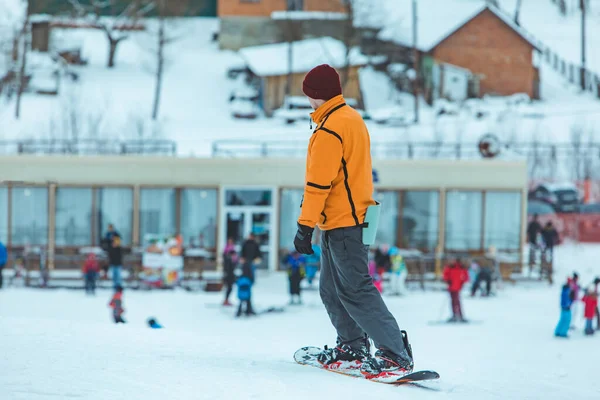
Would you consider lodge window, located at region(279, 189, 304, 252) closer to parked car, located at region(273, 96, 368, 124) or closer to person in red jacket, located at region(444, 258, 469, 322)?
person in red jacket, located at region(444, 258, 469, 322)

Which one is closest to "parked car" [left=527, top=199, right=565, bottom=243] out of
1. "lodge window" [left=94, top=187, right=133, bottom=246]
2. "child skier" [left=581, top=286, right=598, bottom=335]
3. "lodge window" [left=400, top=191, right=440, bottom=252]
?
"lodge window" [left=400, top=191, right=440, bottom=252]

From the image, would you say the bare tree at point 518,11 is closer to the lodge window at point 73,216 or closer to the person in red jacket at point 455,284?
the lodge window at point 73,216

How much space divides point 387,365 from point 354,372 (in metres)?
0.21

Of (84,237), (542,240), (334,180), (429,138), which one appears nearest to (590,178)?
(429,138)

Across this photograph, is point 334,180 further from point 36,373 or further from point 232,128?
point 232,128

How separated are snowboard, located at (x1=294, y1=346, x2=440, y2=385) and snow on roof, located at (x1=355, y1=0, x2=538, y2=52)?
50436 mm

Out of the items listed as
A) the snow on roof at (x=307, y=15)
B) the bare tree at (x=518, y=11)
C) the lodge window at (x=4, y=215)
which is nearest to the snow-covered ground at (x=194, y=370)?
the lodge window at (x=4, y=215)

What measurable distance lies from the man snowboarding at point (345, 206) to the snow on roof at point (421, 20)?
166 ft

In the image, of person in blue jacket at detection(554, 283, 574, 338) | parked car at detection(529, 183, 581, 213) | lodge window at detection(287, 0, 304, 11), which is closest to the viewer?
person in blue jacket at detection(554, 283, 574, 338)

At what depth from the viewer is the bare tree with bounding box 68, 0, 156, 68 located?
59.2 m

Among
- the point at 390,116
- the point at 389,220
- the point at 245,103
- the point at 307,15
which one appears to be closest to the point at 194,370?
the point at 389,220

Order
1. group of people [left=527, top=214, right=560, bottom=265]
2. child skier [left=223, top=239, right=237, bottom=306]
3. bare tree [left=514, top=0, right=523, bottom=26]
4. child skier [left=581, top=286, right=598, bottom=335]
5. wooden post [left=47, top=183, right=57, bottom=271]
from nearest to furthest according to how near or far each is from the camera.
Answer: child skier [left=581, top=286, right=598, bottom=335]
child skier [left=223, top=239, right=237, bottom=306]
wooden post [left=47, top=183, right=57, bottom=271]
group of people [left=527, top=214, right=560, bottom=265]
bare tree [left=514, top=0, right=523, bottom=26]

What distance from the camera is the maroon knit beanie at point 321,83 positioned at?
17.4 feet

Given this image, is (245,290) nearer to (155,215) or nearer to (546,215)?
(155,215)
